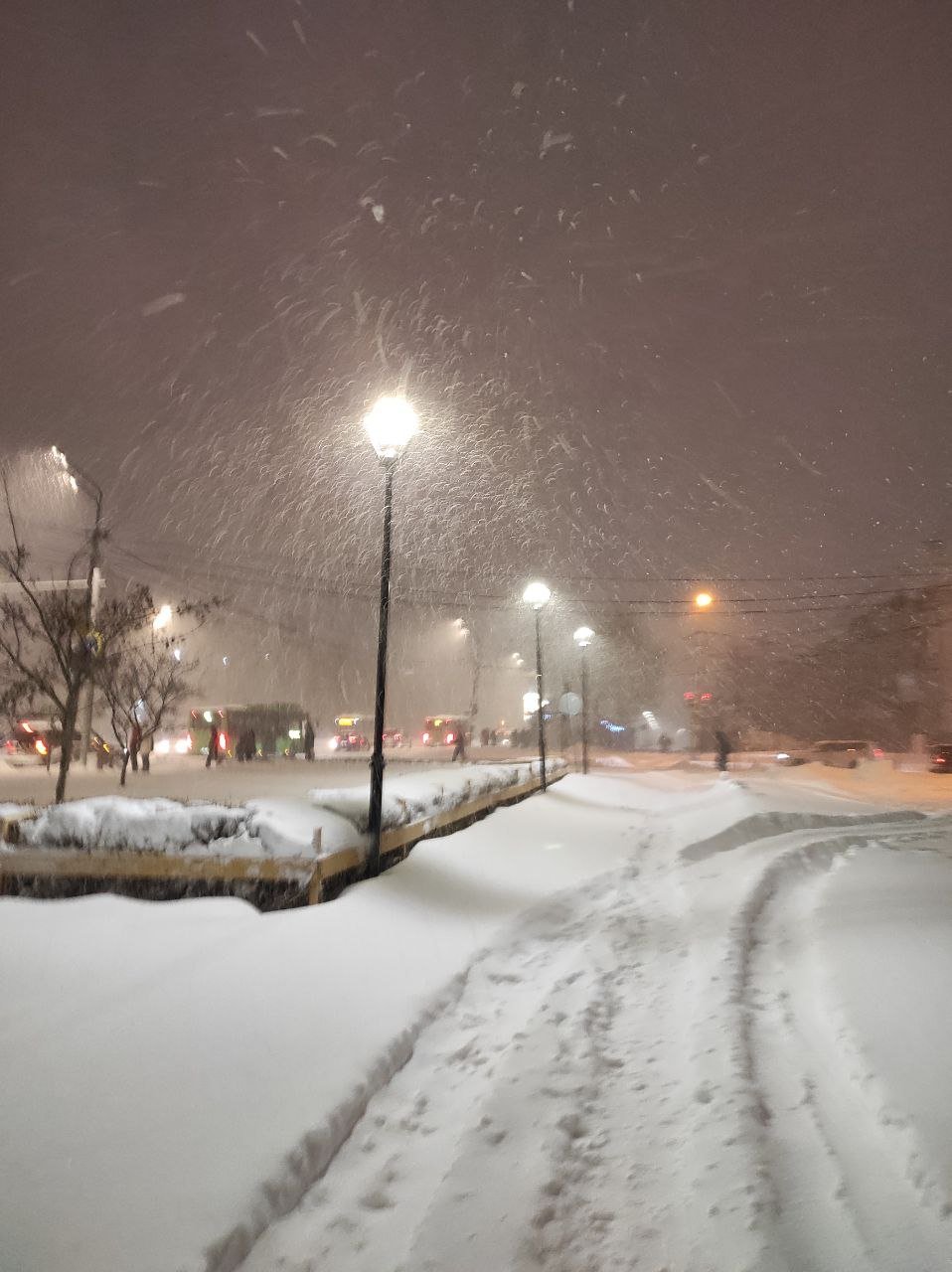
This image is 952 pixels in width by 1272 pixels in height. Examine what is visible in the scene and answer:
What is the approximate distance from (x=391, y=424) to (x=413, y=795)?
500 centimetres

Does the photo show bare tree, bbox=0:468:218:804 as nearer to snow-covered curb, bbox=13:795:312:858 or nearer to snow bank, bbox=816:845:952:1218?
snow-covered curb, bbox=13:795:312:858

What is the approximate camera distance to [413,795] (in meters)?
11.4

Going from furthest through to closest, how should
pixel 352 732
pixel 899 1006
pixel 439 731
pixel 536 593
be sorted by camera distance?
pixel 352 732 → pixel 439 731 → pixel 536 593 → pixel 899 1006

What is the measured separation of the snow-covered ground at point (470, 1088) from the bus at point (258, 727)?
126 feet

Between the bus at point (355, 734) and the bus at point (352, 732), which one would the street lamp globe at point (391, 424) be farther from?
the bus at point (352, 732)

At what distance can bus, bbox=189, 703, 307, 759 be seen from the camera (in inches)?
1761

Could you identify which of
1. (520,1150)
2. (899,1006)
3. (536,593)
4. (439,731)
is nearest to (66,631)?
(536,593)

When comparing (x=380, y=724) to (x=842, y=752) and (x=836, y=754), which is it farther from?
(x=842, y=752)

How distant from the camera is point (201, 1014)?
4973 millimetres

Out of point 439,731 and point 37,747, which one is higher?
point 439,731

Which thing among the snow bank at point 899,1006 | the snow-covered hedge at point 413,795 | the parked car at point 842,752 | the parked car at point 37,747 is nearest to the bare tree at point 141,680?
the parked car at point 37,747

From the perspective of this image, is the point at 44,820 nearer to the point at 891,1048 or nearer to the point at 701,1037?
the point at 701,1037

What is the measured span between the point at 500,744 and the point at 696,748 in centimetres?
1916

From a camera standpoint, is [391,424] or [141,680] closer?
[391,424]
